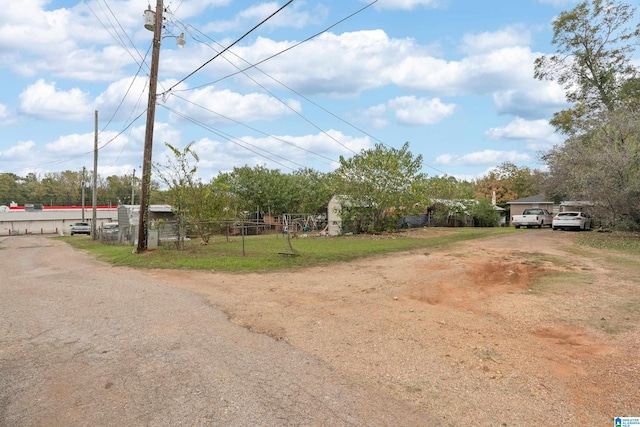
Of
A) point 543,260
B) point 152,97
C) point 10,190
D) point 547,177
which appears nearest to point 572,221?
point 547,177

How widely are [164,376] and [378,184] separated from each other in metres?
21.1

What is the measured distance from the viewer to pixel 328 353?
4.63m

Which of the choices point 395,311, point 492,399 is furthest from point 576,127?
point 492,399

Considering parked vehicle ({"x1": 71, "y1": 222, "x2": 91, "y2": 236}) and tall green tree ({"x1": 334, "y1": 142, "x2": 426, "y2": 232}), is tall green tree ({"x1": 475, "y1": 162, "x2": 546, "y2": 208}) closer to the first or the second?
tall green tree ({"x1": 334, "y1": 142, "x2": 426, "y2": 232})

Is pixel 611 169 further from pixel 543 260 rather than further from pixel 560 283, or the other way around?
pixel 560 283

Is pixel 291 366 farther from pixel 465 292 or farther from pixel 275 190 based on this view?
pixel 275 190

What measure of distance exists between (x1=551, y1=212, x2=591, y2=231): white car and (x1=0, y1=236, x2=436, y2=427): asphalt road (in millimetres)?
25174

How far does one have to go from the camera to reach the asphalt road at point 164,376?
324 cm

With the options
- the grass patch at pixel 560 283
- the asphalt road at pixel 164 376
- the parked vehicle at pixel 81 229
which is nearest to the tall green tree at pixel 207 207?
the asphalt road at pixel 164 376

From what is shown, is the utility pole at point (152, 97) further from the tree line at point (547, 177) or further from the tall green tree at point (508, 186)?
the tall green tree at point (508, 186)

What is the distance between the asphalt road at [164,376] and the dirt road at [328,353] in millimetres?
20

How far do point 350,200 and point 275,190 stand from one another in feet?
37.9

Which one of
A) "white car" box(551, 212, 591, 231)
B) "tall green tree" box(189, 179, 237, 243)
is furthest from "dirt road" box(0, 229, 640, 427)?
"white car" box(551, 212, 591, 231)

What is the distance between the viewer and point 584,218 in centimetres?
2534
